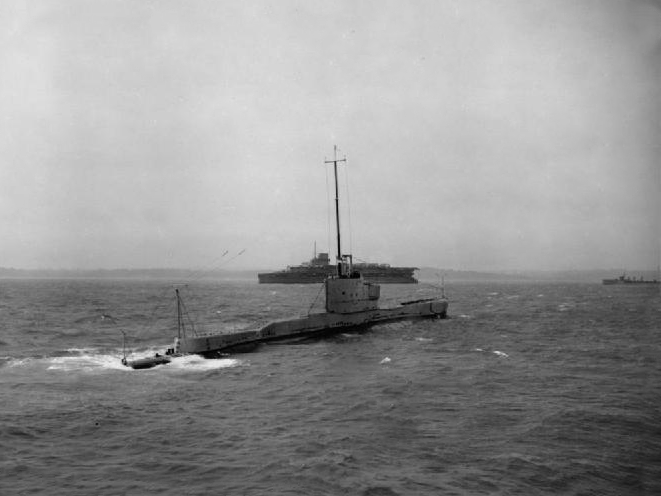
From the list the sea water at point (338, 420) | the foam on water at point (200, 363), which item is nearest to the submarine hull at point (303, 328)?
the foam on water at point (200, 363)

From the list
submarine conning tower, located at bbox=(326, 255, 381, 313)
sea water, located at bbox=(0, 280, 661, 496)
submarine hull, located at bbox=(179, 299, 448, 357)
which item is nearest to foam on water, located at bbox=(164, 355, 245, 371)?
sea water, located at bbox=(0, 280, 661, 496)

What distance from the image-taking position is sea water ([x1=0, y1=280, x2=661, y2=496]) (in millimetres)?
18375

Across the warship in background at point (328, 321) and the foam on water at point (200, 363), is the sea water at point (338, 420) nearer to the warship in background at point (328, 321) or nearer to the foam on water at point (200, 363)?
the foam on water at point (200, 363)

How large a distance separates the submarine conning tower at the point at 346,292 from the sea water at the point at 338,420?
1014cm

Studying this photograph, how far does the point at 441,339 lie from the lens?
52.0m

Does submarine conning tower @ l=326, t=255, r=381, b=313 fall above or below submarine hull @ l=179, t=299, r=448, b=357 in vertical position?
above

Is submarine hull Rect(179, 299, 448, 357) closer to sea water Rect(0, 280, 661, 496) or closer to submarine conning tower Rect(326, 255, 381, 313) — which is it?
submarine conning tower Rect(326, 255, 381, 313)

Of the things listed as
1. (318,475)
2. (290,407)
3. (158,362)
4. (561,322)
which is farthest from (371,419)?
(561,322)

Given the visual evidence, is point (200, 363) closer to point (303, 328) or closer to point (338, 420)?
point (303, 328)

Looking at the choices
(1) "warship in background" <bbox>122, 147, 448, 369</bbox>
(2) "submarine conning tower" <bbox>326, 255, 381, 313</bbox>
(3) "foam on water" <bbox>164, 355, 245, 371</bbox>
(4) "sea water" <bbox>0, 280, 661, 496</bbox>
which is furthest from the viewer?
(2) "submarine conning tower" <bbox>326, 255, 381, 313</bbox>

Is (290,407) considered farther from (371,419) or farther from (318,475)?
(318,475)

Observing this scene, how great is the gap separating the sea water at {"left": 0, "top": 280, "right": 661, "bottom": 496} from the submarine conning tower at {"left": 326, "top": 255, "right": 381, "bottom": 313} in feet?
33.3

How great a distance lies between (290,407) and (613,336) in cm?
3997

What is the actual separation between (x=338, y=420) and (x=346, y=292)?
33.8m
